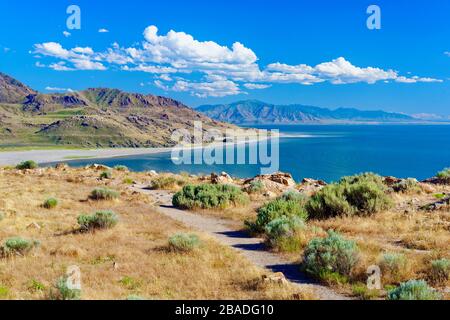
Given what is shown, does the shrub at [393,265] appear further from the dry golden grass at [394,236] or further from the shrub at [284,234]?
the shrub at [284,234]

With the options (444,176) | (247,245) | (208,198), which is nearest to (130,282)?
(247,245)

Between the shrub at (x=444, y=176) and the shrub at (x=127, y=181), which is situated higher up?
the shrub at (x=444, y=176)

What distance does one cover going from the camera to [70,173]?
3794 cm

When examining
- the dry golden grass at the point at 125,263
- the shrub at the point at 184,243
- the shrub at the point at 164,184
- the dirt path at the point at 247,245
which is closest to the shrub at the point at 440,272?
the dirt path at the point at 247,245

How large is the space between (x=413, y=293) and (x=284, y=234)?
5679mm

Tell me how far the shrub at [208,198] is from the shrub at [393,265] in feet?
39.4

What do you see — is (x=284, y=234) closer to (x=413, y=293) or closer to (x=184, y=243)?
(x=184, y=243)

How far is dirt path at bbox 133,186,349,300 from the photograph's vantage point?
9742 mm

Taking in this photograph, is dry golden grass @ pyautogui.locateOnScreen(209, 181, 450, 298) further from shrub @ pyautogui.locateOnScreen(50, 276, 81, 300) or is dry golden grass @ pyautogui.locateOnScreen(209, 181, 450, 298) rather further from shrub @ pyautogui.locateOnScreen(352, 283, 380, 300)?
shrub @ pyautogui.locateOnScreen(50, 276, 81, 300)

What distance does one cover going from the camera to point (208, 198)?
72.3ft

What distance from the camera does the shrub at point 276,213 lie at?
51.9 feet

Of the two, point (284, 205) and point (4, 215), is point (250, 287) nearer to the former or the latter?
point (284, 205)
